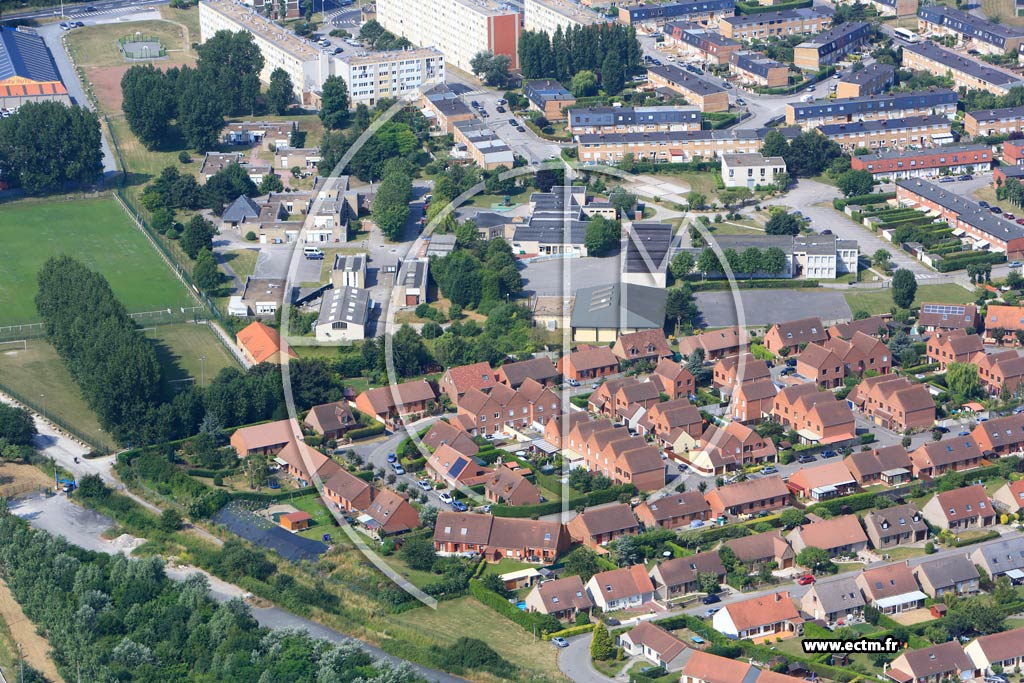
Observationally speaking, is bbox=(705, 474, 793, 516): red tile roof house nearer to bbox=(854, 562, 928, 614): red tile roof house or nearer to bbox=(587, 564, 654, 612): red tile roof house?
bbox=(587, 564, 654, 612): red tile roof house

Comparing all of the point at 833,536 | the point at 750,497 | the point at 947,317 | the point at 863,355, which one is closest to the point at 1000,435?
the point at 863,355

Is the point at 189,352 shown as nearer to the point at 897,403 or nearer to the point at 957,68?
the point at 897,403

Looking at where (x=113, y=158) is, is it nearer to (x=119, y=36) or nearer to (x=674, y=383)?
(x=119, y=36)

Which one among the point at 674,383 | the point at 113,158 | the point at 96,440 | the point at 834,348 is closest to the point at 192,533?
the point at 96,440

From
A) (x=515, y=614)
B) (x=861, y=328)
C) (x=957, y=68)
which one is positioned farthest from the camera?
(x=957, y=68)

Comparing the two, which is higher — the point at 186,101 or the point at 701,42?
the point at 701,42

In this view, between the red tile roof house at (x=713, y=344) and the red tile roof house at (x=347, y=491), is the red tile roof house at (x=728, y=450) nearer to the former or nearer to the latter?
the red tile roof house at (x=713, y=344)

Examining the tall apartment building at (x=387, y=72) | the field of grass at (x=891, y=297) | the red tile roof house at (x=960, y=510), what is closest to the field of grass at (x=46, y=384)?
the red tile roof house at (x=960, y=510)
